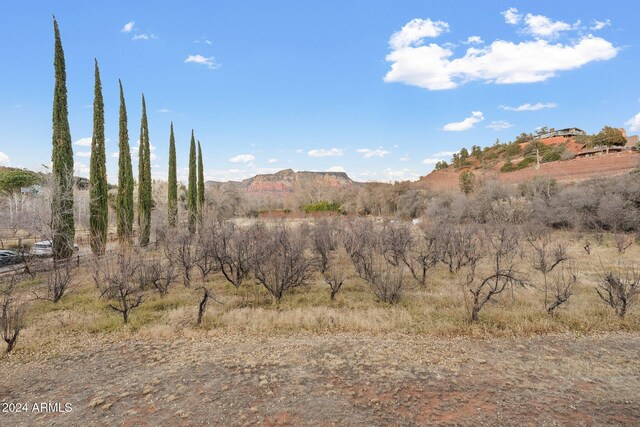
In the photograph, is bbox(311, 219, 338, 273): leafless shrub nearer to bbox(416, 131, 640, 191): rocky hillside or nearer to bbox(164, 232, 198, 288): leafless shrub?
bbox(164, 232, 198, 288): leafless shrub

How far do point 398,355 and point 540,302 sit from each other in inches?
217

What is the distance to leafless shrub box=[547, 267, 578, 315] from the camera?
27.2 ft

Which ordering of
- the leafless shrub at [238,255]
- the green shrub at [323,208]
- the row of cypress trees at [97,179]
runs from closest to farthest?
the leafless shrub at [238,255], the row of cypress trees at [97,179], the green shrub at [323,208]

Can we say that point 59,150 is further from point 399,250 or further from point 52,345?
point 399,250

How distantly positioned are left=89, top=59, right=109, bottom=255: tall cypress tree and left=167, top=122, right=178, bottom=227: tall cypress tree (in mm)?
6041

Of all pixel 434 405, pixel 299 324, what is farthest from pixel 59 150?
pixel 434 405

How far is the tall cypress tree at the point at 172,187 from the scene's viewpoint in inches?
977

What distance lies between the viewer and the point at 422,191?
39562 millimetres

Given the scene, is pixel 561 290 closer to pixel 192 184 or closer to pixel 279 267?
pixel 279 267

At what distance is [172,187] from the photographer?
26141 millimetres

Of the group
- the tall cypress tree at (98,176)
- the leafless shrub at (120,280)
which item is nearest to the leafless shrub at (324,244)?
the leafless shrub at (120,280)

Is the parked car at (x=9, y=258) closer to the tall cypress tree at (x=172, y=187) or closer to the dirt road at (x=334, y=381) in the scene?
the tall cypress tree at (x=172, y=187)

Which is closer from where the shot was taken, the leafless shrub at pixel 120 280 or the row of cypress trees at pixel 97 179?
the leafless shrub at pixel 120 280

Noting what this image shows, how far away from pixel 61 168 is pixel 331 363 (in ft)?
49.6
